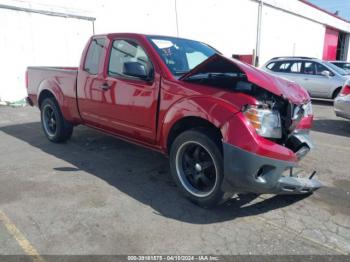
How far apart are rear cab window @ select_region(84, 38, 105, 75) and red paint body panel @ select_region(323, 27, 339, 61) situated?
31.5 meters

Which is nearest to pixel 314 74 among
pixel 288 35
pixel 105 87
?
pixel 105 87

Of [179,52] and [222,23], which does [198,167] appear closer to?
[179,52]

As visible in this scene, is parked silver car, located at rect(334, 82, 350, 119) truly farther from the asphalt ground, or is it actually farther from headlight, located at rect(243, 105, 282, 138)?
headlight, located at rect(243, 105, 282, 138)

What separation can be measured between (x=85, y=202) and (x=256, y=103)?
2193mm

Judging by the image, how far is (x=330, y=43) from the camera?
111 feet

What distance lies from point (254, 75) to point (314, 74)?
9.72 metres

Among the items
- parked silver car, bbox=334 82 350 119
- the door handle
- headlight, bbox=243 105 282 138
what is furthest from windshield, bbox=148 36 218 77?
parked silver car, bbox=334 82 350 119

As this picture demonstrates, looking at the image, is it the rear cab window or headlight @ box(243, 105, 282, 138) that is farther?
the rear cab window

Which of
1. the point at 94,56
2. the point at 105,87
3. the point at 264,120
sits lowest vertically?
the point at 264,120

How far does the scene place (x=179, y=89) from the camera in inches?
152

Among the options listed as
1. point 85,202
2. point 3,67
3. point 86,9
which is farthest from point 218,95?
point 86,9

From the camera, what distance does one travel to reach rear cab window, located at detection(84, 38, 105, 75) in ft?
17.1

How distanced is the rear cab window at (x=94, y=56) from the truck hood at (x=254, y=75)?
1.80m

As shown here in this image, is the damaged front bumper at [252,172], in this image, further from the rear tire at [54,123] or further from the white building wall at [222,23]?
the white building wall at [222,23]
